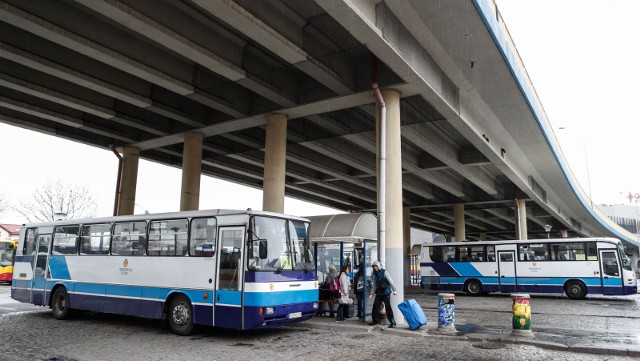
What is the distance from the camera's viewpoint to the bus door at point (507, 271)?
2512 centimetres

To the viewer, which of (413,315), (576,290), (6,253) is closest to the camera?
(413,315)

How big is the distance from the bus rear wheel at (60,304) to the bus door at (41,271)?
481 millimetres

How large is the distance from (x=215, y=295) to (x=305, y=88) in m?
8.67

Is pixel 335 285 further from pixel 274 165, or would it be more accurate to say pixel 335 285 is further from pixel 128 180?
pixel 128 180

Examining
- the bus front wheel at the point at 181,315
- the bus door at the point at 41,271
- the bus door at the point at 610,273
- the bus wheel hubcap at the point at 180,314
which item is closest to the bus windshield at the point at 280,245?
the bus front wheel at the point at 181,315

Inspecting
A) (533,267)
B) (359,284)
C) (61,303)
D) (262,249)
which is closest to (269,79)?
(262,249)

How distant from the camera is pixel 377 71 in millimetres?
14797

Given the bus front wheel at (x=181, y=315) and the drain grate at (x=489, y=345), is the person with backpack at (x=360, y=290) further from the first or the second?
the bus front wheel at (x=181, y=315)

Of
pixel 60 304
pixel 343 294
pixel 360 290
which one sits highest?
pixel 360 290

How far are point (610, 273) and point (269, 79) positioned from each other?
62.2ft

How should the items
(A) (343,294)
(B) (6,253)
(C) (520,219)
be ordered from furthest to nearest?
(C) (520,219) < (B) (6,253) < (A) (343,294)

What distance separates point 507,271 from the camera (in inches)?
1001

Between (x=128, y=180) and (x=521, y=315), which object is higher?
(x=128, y=180)

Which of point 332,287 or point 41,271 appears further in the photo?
point 41,271
